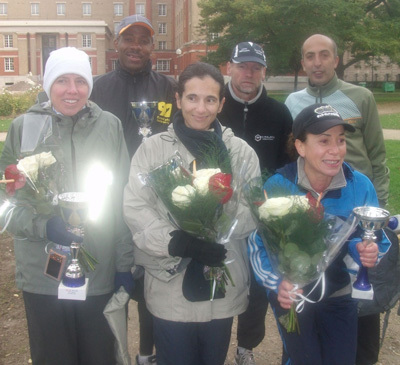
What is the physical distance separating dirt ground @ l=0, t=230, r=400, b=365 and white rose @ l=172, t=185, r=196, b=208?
83.6 inches

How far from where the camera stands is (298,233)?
2.50 metres

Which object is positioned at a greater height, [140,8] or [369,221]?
[140,8]

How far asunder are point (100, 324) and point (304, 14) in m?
32.7

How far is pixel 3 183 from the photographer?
2.86m

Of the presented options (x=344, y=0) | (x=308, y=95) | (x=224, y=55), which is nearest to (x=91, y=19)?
(x=224, y=55)

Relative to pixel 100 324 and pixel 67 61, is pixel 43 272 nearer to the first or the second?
pixel 100 324

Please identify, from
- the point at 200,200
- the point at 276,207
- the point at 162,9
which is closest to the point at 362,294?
the point at 276,207

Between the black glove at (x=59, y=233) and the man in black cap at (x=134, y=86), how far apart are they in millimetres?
1341

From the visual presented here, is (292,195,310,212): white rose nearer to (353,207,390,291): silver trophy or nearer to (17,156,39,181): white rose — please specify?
(353,207,390,291): silver trophy

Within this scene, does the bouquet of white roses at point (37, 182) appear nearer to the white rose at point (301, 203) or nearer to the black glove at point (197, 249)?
the black glove at point (197, 249)

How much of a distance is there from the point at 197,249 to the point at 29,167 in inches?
42.4

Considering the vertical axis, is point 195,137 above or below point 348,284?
above

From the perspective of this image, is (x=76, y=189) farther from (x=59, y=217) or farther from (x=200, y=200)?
(x=200, y=200)

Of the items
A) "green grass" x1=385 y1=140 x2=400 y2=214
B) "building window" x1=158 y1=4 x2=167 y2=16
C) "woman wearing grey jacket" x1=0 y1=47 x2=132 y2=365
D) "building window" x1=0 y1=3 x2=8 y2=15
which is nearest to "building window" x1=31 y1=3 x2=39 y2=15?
"building window" x1=0 y1=3 x2=8 y2=15
